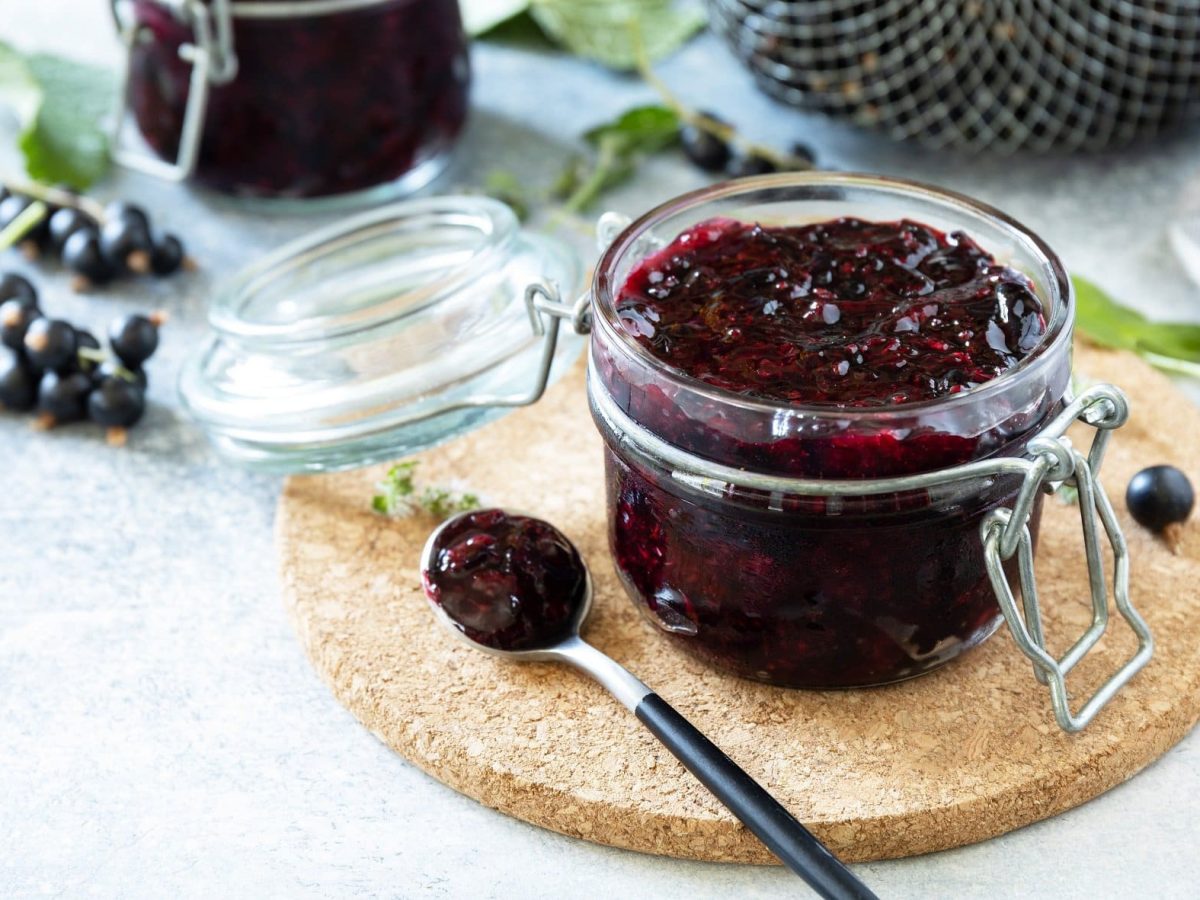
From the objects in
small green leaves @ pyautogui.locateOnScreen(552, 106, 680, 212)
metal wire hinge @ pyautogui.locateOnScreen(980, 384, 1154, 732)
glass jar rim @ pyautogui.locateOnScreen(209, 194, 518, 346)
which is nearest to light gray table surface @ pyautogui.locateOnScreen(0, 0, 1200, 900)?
metal wire hinge @ pyautogui.locateOnScreen(980, 384, 1154, 732)

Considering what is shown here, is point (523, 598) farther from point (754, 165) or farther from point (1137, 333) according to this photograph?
point (754, 165)

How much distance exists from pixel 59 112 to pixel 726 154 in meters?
1.18

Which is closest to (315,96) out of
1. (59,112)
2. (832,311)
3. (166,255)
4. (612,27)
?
(166,255)

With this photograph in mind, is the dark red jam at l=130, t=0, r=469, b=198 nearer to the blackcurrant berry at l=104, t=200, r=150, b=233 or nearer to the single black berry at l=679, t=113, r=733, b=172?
the blackcurrant berry at l=104, t=200, r=150, b=233

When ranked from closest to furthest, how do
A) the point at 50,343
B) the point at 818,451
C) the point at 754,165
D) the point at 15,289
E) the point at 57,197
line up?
the point at 818,451 < the point at 50,343 < the point at 15,289 < the point at 57,197 < the point at 754,165

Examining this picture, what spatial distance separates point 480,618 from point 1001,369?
59cm

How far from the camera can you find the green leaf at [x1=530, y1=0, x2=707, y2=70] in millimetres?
2744

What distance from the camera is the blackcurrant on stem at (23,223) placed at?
7.24 feet

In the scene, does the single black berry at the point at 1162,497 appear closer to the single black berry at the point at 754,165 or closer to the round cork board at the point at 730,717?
the round cork board at the point at 730,717

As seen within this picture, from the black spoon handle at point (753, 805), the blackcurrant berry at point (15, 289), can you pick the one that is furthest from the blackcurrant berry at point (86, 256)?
the black spoon handle at point (753, 805)

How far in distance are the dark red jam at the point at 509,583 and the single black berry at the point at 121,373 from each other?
647mm

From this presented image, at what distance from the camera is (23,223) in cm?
221

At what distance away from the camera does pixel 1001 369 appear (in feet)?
4.22

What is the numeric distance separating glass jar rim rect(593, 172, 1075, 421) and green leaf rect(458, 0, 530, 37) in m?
1.42
